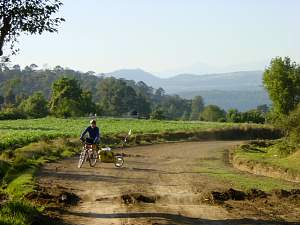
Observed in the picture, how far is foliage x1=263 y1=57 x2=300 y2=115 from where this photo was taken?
235 feet

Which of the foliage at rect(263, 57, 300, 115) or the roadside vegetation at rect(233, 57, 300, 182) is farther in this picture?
the foliage at rect(263, 57, 300, 115)

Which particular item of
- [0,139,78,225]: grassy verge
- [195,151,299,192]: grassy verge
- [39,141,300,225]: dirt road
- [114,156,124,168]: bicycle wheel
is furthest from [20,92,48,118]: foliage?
[195,151,299,192]: grassy verge

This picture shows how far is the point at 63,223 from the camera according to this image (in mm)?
12859

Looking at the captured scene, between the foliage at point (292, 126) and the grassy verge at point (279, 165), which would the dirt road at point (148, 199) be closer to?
the grassy verge at point (279, 165)

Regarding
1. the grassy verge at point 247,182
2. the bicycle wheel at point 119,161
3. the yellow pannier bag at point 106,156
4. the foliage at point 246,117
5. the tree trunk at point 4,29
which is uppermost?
the tree trunk at point 4,29

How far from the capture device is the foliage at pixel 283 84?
71562 mm

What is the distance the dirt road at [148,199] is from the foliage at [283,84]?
4854cm

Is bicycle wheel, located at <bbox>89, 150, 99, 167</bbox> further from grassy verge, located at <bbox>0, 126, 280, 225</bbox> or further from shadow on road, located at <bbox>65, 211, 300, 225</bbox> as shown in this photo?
shadow on road, located at <bbox>65, 211, 300, 225</bbox>

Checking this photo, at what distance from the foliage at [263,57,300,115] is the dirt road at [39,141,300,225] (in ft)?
159

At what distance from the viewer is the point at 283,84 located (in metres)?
72.4

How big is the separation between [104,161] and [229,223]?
1373cm

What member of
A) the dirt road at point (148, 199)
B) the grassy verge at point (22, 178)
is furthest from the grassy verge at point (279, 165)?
the grassy verge at point (22, 178)

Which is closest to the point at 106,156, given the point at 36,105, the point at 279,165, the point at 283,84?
the point at 279,165

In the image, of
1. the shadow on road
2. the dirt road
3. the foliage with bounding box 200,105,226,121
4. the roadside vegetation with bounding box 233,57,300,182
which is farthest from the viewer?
the foliage with bounding box 200,105,226,121
